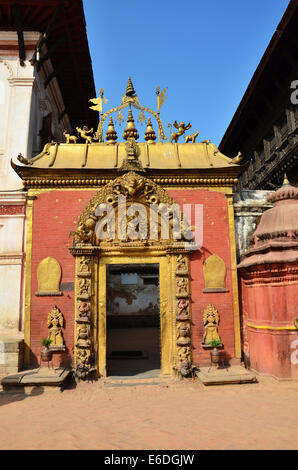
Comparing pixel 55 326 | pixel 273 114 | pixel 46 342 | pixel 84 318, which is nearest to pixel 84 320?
pixel 84 318

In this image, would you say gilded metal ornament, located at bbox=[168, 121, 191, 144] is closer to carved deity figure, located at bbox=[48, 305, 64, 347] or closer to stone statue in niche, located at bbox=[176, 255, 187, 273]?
stone statue in niche, located at bbox=[176, 255, 187, 273]

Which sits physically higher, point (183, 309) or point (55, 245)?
point (55, 245)

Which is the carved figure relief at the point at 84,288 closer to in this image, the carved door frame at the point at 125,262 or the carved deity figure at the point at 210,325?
the carved door frame at the point at 125,262

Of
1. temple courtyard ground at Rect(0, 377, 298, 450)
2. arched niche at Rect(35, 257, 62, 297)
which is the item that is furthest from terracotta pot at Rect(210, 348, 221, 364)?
arched niche at Rect(35, 257, 62, 297)

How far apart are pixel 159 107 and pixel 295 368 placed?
9.65 m

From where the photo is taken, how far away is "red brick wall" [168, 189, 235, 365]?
30.7 feet

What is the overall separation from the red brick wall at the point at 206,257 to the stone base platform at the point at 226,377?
2.12ft

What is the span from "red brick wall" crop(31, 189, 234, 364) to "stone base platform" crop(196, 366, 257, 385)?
2.20 ft

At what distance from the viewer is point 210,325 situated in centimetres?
928

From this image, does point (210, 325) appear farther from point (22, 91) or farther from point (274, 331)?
point (22, 91)

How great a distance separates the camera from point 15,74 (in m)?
12.1

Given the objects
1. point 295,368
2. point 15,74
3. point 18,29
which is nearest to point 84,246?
point 295,368

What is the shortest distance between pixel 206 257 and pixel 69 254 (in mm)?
3771
